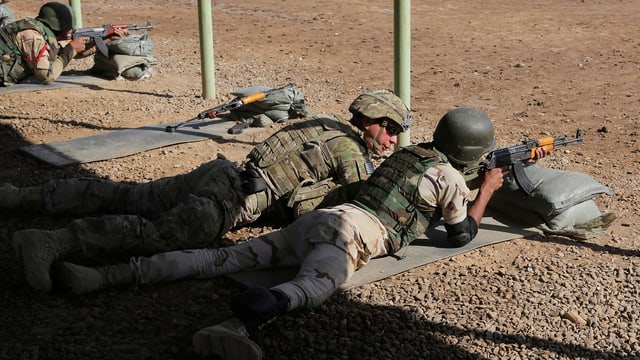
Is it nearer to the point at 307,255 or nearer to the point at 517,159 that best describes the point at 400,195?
the point at 307,255

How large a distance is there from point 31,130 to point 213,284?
4.31 m

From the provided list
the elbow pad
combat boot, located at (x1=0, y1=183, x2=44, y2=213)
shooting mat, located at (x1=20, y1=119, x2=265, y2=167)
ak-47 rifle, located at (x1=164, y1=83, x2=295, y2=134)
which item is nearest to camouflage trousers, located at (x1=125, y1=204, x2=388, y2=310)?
the elbow pad

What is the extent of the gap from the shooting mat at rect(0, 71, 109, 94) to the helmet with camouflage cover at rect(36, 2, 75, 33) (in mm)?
746

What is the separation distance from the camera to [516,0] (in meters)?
15.6

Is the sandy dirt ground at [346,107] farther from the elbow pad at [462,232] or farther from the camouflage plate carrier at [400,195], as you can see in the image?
the camouflage plate carrier at [400,195]

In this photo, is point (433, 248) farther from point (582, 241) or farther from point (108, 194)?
point (108, 194)

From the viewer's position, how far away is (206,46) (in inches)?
371

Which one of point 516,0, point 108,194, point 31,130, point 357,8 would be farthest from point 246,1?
point 108,194

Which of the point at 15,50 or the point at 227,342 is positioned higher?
the point at 15,50

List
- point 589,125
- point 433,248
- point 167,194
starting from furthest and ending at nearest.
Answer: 1. point 589,125
2. point 167,194
3. point 433,248

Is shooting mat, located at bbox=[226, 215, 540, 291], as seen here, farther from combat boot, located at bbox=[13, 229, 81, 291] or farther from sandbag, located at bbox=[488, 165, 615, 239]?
combat boot, located at bbox=[13, 229, 81, 291]

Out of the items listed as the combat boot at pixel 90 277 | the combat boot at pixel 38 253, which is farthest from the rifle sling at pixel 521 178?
the combat boot at pixel 38 253

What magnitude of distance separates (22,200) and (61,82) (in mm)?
4742

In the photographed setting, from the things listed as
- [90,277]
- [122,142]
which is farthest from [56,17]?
[90,277]
